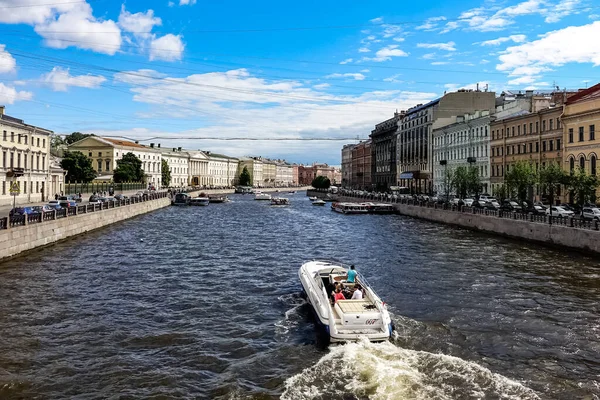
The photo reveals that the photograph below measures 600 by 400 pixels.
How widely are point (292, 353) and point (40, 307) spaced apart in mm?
10143

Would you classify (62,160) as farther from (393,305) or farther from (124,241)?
(393,305)

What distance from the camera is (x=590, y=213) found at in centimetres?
3794

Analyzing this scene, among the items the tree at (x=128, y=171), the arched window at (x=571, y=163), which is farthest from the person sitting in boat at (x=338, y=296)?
the tree at (x=128, y=171)

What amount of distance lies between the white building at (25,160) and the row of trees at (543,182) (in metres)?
51.0

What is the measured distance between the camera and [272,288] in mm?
22656

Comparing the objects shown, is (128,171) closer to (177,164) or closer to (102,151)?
(102,151)

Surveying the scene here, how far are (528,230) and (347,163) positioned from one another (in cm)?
15353

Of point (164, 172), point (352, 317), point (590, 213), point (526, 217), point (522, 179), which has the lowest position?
point (352, 317)

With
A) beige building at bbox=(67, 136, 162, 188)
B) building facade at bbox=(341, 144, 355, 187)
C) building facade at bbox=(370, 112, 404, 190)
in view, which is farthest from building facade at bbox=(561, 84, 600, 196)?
building facade at bbox=(341, 144, 355, 187)

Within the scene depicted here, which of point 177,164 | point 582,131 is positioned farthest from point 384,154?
point 582,131

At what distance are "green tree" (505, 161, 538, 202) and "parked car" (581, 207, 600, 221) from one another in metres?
11.4

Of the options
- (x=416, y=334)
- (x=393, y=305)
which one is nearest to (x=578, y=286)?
(x=393, y=305)

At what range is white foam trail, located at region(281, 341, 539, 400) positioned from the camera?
11430 mm

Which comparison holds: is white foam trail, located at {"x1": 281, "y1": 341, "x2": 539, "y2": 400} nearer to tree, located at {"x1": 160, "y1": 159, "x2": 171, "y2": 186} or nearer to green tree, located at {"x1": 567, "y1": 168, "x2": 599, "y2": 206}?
green tree, located at {"x1": 567, "y1": 168, "x2": 599, "y2": 206}
